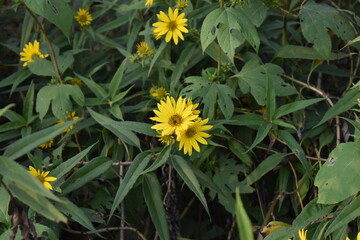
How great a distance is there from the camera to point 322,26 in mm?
1950

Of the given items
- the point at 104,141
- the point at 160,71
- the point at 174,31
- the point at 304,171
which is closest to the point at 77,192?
the point at 104,141

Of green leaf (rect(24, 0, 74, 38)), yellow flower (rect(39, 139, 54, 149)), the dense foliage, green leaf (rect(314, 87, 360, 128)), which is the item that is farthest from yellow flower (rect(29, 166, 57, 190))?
green leaf (rect(314, 87, 360, 128))

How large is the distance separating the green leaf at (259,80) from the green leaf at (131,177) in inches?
17.8

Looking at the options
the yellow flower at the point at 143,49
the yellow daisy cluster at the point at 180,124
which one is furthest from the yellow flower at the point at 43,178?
the yellow flower at the point at 143,49

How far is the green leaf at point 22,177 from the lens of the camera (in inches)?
42.5

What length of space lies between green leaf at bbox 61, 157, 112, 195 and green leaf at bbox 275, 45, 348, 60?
0.80 m

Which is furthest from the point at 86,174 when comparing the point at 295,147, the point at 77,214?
the point at 295,147

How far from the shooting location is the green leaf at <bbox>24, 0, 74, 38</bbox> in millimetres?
1813

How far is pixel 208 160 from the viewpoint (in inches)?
76.9

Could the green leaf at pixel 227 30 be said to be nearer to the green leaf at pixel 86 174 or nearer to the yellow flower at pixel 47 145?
the green leaf at pixel 86 174

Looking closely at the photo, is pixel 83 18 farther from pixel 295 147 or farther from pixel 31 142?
pixel 31 142

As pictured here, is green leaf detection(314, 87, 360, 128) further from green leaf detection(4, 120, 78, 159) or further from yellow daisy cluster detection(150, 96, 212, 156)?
green leaf detection(4, 120, 78, 159)

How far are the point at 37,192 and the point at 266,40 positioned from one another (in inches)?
50.9

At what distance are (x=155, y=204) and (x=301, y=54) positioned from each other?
0.83 m
